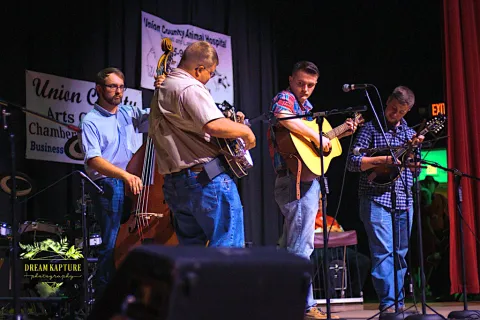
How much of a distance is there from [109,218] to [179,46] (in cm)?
336

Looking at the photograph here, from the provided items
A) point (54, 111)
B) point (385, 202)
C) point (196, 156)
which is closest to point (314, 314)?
point (385, 202)

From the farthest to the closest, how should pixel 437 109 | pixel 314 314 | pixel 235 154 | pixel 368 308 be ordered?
pixel 368 308
pixel 437 109
pixel 314 314
pixel 235 154

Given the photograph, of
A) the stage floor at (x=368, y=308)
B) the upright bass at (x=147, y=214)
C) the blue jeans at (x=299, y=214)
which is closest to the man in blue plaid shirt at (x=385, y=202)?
the blue jeans at (x=299, y=214)

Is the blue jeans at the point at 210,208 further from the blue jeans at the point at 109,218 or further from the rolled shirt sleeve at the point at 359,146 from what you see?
the rolled shirt sleeve at the point at 359,146

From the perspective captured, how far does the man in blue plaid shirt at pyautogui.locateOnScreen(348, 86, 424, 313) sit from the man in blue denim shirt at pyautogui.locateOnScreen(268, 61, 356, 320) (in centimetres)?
52

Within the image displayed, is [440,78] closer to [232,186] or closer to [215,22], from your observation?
[215,22]

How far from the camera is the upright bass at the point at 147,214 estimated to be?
450 cm

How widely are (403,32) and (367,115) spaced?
221cm

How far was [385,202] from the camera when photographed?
5.11 metres

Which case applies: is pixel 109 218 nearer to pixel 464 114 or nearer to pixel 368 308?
pixel 368 308

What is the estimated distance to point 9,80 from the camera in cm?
630

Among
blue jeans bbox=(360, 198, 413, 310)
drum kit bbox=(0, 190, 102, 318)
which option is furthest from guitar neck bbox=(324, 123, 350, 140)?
drum kit bbox=(0, 190, 102, 318)

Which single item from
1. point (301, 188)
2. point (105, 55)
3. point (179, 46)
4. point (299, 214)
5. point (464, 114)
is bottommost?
point (299, 214)

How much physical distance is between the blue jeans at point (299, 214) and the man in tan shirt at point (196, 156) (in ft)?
3.07
